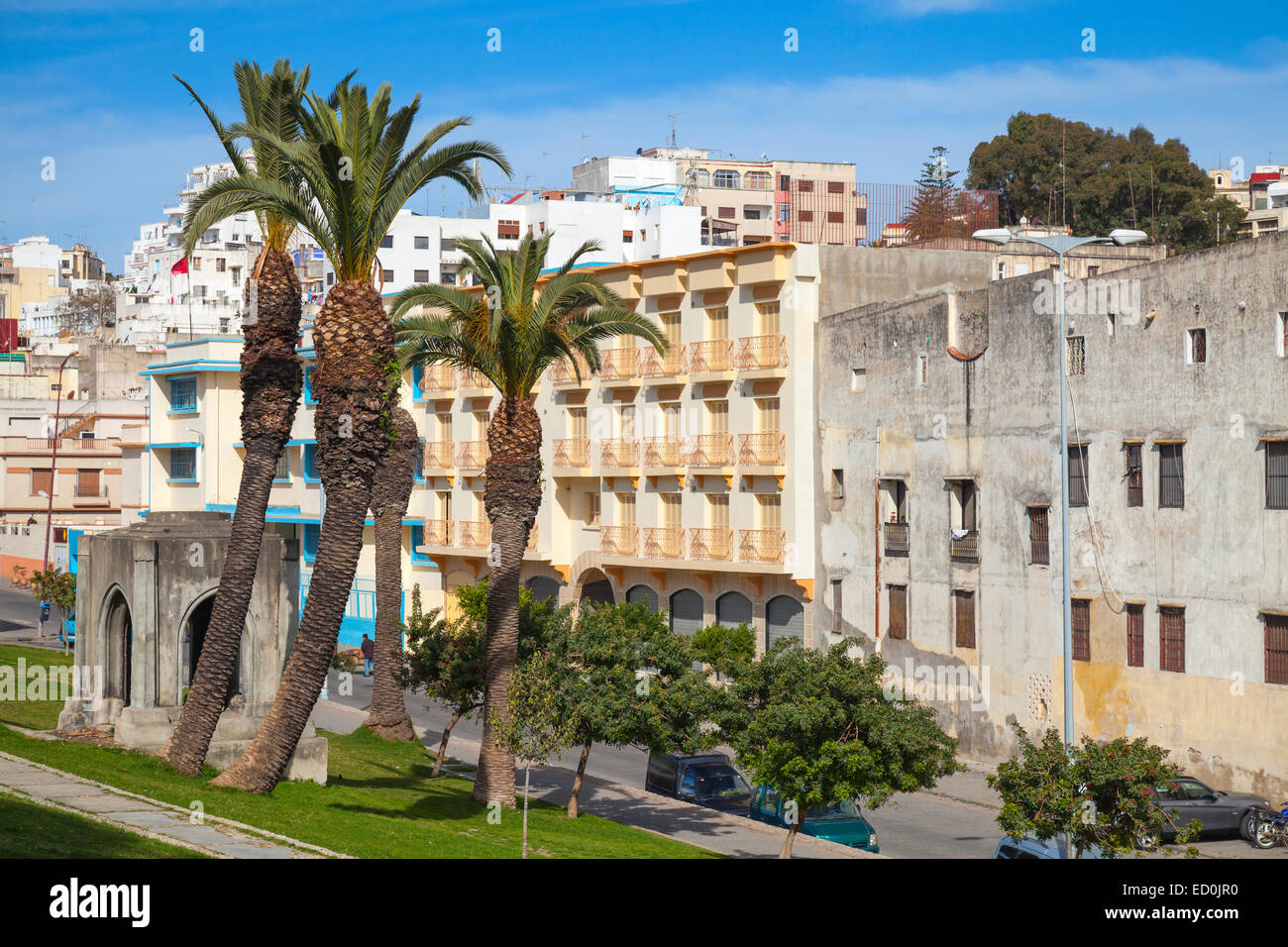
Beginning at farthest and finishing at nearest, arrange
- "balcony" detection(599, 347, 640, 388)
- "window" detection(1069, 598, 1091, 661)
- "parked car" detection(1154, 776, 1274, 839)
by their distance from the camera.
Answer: "balcony" detection(599, 347, 640, 388) → "window" detection(1069, 598, 1091, 661) → "parked car" detection(1154, 776, 1274, 839)

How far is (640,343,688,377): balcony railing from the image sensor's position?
52103 mm

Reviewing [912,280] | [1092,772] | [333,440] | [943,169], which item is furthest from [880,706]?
[943,169]

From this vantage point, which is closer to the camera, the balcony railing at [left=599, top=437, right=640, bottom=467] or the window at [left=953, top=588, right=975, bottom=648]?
the window at [left=953, top=588, right=975, bottom=648]

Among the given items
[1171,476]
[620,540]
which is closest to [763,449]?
[620,540]

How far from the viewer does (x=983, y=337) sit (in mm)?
39719

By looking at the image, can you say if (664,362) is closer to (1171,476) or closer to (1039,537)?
(1039,537)

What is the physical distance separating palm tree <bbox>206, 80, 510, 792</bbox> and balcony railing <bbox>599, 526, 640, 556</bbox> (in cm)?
2880

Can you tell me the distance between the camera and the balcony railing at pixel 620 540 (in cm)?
5397

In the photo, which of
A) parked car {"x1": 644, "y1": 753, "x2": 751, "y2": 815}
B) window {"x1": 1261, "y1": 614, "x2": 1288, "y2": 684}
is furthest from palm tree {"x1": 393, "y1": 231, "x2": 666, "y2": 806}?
window {"x1": 1261, "y1": 614, "x2": 1288, "y2": 684}

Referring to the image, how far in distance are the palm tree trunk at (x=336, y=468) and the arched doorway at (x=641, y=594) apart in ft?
95.1

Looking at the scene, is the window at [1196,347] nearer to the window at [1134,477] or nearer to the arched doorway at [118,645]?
the window at [1134,477]

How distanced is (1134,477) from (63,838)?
2634 centimetres

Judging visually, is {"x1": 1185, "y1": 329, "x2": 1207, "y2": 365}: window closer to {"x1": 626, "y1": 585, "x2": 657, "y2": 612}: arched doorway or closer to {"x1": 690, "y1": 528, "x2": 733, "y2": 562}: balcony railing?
{"x1": 690, "y1": 528, "x2": 733, "y2": 562}: balcony railing
